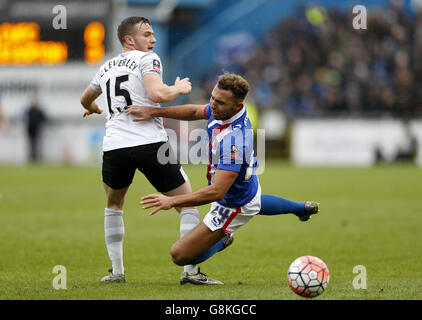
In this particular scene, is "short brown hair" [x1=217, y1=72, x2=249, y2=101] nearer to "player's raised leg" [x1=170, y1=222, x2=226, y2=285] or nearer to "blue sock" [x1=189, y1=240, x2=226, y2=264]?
"player's raised leg" [x1=170, y1=222, x2=226, y2=285]

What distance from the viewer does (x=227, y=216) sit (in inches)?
239

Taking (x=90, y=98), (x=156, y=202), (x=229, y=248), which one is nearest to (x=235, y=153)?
(x=156, y=202)

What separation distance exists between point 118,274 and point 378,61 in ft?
69.1

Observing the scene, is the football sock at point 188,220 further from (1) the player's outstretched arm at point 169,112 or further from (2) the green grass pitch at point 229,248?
(1) the player's outstretched arm at point 169,112

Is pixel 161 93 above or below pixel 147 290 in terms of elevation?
above

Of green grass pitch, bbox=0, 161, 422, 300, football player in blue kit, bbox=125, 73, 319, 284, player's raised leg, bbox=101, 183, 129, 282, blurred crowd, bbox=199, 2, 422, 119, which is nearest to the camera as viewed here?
football player in blue kit, bbox=125, 73, 319, 284

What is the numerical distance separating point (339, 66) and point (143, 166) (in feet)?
67.4

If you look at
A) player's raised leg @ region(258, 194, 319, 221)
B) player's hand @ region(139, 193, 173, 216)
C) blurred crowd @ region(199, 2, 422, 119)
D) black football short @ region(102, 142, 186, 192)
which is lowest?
player's raised leg @ region(258, 194, 319, 221)

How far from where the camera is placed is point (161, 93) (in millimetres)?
5816

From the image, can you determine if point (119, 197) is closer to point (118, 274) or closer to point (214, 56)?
point (118, 274)

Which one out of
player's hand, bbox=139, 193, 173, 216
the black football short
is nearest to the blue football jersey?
the black football short

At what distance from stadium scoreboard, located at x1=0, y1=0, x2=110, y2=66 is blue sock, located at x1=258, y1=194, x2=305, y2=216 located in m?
17.5

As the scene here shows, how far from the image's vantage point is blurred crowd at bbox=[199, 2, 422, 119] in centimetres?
2492
